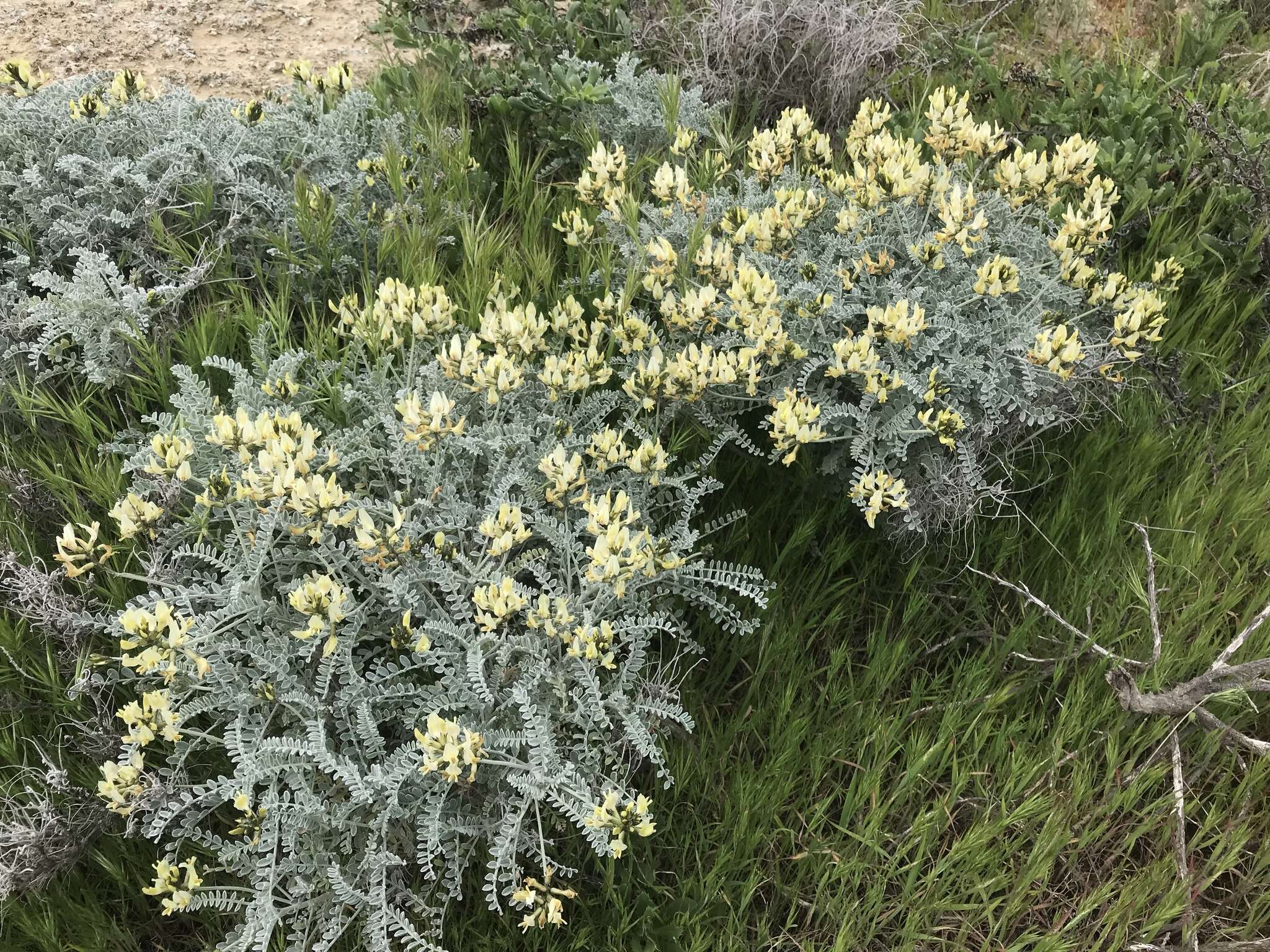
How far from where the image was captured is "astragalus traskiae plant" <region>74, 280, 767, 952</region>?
1.81m

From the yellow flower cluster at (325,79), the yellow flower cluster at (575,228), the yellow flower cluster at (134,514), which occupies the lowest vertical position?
the yellow flower cluster at (134,514)

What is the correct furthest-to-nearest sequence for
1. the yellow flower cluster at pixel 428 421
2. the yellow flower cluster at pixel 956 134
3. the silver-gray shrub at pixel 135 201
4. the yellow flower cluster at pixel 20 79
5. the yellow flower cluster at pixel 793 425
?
the yellow flower cluster at pixel 20 79, the yellow flower cluster at pixel 956 134, the silver-gray shrub at pixel 135 201, the yellow flower cluster at pixel 793 425, the yellow flower cluster at pixel 428 421

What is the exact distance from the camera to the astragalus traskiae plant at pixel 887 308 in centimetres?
226

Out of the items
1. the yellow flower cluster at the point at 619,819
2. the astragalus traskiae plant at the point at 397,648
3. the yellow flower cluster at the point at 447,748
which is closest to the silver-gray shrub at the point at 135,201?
the astragalus traskiae plant at the point at 397,648

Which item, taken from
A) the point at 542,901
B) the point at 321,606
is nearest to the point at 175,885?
the point at 321,606

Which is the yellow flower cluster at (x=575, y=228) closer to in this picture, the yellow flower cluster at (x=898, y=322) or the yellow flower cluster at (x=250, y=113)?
the yellow flower cluster at (x=898, y=322)

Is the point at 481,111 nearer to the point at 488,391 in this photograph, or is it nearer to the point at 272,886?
the point at 488,391

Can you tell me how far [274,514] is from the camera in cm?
198

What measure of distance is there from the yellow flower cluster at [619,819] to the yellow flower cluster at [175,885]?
746 mm

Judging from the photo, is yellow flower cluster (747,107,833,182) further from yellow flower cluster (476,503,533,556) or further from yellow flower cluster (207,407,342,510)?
yellow flower cluster (207,407,342,510)

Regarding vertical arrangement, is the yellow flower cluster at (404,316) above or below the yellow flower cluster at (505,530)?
above

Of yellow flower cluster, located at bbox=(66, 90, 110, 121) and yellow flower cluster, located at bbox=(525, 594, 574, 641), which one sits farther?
yellow flower cluster, located at bbox=(66, 90, 110, 121)

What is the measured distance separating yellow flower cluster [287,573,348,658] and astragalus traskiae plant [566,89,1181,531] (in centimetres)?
84

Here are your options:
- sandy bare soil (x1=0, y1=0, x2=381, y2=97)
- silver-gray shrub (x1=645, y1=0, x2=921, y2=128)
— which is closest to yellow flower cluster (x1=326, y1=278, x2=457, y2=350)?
silver-gray shrub (x1=645, y1=0, x2=921, y2=128)
